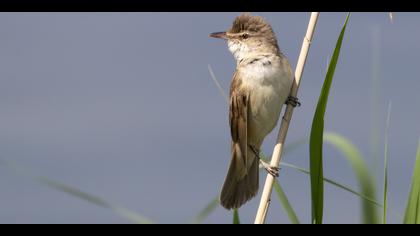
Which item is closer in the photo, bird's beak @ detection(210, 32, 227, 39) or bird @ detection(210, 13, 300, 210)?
bird @ detection(210, 13, 300, 210)

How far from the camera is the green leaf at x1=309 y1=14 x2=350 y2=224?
7.71ft

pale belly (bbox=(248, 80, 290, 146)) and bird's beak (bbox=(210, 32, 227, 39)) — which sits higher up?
bird's beak (bbox=(210, 32, 227, 39))

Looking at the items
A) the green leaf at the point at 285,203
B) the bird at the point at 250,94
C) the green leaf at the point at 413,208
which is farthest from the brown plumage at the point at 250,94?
the green leaf at the point at 413,208

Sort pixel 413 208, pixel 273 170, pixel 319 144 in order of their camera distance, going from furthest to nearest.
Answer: pixel 273 170 → pixel 319 144 → pixel 413 208

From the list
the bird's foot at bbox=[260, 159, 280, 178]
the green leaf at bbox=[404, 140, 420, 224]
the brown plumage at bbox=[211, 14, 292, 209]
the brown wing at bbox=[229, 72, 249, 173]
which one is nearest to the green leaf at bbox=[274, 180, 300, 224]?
the bird's foot at bbox=[260, 159, 280, 178]

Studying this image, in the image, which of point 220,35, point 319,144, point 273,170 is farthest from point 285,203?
point 220,35

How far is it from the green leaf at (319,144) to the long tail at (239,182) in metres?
1.19

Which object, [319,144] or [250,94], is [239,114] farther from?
[319,144]

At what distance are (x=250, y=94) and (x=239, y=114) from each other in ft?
0.51

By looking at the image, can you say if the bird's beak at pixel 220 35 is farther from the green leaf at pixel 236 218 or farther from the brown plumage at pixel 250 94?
the green leaf at pixel 236 218

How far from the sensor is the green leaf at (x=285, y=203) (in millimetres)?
2490

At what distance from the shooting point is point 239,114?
→ 143 inches

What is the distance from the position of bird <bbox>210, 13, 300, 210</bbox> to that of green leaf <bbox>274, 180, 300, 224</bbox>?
76cm

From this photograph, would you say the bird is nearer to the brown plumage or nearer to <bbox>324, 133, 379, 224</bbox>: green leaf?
the brown plumage
